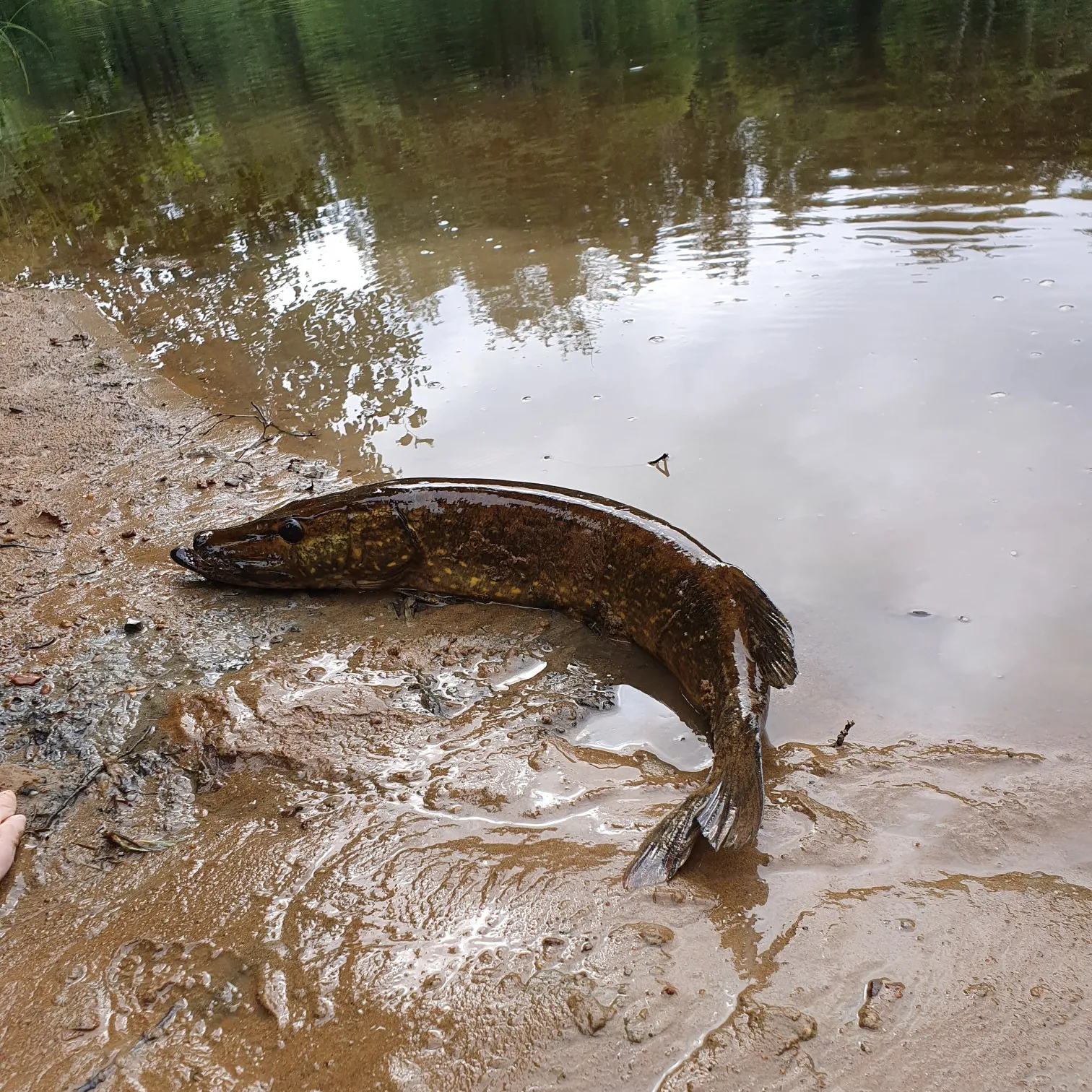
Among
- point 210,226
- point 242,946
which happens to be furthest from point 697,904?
point 210,226

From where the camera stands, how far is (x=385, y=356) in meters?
6.02

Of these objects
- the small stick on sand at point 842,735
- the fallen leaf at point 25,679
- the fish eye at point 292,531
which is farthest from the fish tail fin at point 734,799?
the fallen leaf at point 25,679

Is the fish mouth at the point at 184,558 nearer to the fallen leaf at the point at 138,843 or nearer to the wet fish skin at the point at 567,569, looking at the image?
the wet fish skin at the point at 567,569

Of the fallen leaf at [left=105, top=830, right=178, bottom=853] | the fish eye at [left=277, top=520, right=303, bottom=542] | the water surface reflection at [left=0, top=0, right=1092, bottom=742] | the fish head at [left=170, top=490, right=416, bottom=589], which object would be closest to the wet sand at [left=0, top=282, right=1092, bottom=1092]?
the fallen leaf at [left=105, top=830, right=178, bottom=853]

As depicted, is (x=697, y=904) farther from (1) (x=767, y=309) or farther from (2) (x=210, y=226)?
(2) (x=210, y=226)

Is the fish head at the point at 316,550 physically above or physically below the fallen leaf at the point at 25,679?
below

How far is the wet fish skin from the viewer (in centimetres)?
284

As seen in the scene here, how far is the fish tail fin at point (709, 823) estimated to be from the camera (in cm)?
234

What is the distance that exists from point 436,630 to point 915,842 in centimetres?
206

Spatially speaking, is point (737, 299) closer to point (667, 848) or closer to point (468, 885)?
point (667, 848)

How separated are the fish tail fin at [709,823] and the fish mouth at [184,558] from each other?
8.62ft

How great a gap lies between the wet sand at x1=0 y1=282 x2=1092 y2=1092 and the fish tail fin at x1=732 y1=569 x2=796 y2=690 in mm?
302

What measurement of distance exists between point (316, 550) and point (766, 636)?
2142mm

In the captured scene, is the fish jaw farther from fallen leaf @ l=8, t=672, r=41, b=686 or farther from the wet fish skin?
fallen leaf @ l=8, t=672, r=41, b=686
